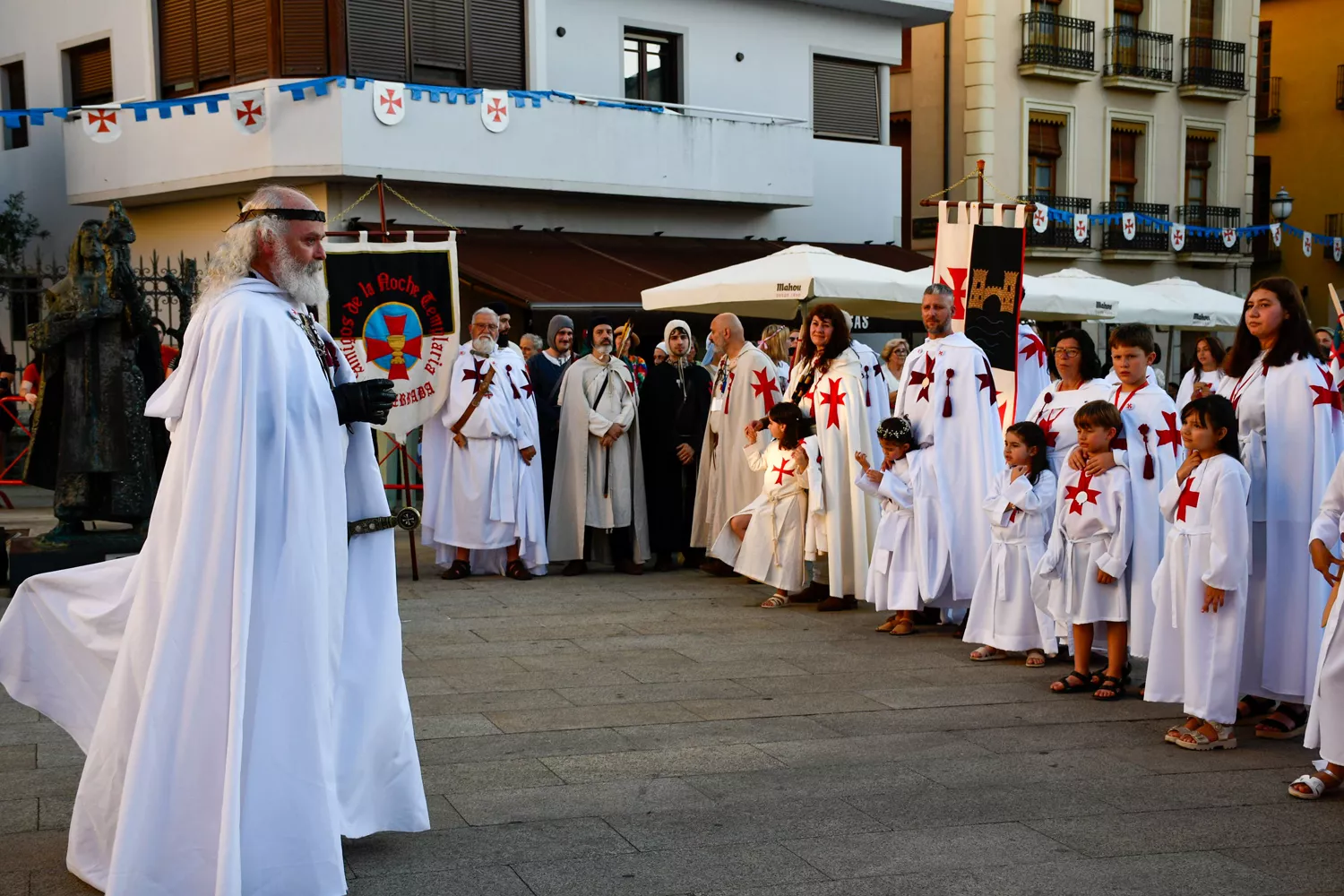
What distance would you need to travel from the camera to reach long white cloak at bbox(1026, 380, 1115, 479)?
851 cm

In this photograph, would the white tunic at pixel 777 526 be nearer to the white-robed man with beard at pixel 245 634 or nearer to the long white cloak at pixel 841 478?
the long white cloak at pixel 841 478

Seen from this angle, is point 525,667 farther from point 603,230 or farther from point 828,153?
point 828,153

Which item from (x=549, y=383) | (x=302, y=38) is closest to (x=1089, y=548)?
(x=549, y=383)

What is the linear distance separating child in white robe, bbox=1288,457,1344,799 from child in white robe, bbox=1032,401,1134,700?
64.2 inches

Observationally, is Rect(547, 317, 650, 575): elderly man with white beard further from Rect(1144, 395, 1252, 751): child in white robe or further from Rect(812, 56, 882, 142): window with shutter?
Rect(812, 56, 882, 142): window with shutter

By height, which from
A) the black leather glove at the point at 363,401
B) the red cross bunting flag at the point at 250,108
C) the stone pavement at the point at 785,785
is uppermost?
the red cross bunting flag at the point at 250,108

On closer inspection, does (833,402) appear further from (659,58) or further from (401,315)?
(659,58)

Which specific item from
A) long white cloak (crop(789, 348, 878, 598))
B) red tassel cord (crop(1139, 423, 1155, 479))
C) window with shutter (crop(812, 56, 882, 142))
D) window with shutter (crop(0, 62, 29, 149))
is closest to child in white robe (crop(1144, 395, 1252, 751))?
red tassel cord (crop(1139, 423, 1155, 479))

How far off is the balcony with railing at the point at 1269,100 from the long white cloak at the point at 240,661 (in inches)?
1401

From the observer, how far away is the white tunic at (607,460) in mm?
12648

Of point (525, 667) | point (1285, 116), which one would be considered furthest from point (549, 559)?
point (1285, 116)

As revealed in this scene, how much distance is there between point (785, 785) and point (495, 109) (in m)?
15.7

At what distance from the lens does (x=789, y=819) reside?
226 inches

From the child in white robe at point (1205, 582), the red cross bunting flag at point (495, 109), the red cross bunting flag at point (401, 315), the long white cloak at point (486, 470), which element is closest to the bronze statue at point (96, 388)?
the red cross bunting flag at point (401, 315)
